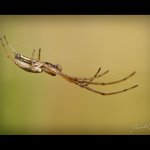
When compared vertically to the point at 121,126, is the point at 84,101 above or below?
above

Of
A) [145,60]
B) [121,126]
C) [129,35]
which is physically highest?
[129,35]

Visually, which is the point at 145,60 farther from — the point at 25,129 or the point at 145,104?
the point at 25,129

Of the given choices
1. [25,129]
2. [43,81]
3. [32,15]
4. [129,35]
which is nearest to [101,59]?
[129,35]

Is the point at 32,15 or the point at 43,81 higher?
the point at 32,15

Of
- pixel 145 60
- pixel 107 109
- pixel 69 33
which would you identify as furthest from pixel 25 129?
pixel 145 60
